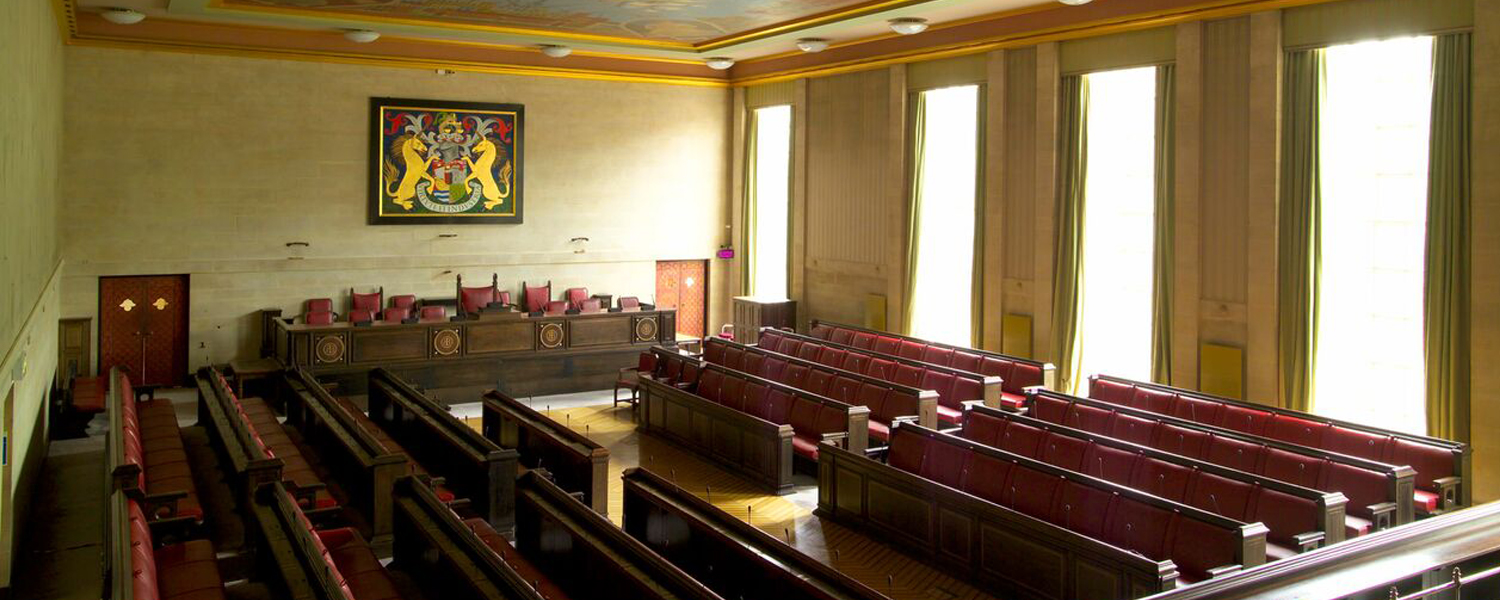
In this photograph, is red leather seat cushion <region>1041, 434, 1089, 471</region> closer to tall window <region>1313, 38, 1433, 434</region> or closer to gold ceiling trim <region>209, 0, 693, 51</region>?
tall window <region>1313, 38, 1433, 434</region>

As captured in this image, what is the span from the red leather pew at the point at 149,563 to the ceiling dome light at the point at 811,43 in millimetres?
10694

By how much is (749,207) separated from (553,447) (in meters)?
9.80

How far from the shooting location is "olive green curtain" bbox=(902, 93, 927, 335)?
15031mm

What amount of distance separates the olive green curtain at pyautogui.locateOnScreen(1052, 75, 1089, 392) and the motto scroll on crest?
8.37 meters

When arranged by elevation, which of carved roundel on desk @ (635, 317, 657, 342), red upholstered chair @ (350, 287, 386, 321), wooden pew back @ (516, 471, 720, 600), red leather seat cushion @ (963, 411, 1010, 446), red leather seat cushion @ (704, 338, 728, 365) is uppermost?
red upholstered chair @ (350, 287, 386, 321)

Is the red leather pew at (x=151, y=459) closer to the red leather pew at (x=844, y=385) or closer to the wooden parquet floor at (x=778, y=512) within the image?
the wooden parquet floor at (x=778, y=512)

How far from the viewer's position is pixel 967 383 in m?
11.2

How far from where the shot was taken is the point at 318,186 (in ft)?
51.5

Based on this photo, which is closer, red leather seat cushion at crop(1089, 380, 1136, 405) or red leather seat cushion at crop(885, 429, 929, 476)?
red leather seat cushion at crop(885, 429, 929, 476)

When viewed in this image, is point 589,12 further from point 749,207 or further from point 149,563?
point 149,563

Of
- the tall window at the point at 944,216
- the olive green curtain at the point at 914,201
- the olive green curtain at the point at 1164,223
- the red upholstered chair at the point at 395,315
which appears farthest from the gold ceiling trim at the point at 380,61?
the olive green curtain at the point at 1164,223

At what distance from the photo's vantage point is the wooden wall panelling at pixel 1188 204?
11.4 metres

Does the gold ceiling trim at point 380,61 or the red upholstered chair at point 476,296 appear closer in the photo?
the gold ceiling trim at point 380,61

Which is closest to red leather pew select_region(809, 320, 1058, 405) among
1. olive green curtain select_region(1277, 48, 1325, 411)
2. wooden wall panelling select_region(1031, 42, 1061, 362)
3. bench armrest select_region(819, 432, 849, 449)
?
wooden wall panelling select_region(1031, 42, 1061, 362)
